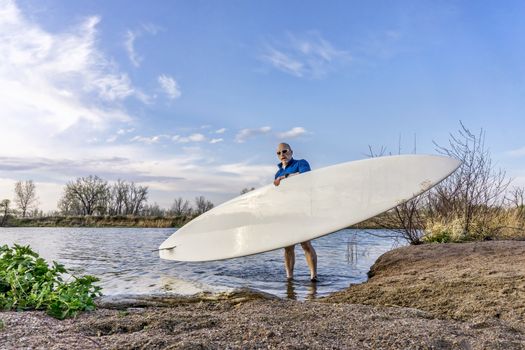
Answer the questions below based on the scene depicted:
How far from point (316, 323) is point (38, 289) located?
1.97 metres

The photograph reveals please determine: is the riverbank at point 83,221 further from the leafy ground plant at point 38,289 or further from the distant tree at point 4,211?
the leafy ground plant at point 38,289

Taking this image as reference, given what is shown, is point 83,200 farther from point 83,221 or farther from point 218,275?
point 218,275

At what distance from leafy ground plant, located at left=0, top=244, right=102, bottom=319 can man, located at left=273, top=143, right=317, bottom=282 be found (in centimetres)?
266

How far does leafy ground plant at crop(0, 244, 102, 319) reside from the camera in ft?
8.48

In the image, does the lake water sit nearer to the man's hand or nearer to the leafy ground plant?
the leafy ground plant

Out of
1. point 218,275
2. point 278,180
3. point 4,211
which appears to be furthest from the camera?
point 4,211

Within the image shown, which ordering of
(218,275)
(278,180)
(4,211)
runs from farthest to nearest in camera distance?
(4,211)
(218,275)
(278,180)

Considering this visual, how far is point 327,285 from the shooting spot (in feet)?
15.8

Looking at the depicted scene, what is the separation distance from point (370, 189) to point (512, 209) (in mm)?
5713

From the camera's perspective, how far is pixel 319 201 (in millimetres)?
4918

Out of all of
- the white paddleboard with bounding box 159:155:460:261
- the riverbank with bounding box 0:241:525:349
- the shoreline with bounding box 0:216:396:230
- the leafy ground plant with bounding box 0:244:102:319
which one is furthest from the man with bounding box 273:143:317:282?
the shoreline with bounding box 0:216:396:230

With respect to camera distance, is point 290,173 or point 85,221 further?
point 85,221

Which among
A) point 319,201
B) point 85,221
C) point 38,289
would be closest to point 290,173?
point 319,201

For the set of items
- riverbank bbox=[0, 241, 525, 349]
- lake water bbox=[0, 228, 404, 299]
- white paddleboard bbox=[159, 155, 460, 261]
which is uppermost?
white paddleboard bbox=[159, 155, 460, 261]
